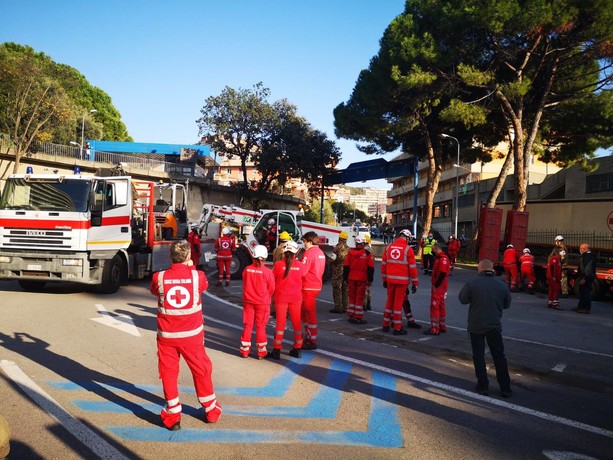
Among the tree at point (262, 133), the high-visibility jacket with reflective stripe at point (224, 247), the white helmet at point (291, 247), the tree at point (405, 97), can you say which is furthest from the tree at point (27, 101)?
the white helmet at point (291, 247)

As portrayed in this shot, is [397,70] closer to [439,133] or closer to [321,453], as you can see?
[439,133]

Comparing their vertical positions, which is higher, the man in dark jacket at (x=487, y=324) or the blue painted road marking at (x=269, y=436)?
the man in dark jacket at (x=487, y=324)

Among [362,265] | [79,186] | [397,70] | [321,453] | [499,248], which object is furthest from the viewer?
[397,70]

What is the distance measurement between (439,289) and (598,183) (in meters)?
28.7

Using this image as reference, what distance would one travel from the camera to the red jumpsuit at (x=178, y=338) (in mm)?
4586

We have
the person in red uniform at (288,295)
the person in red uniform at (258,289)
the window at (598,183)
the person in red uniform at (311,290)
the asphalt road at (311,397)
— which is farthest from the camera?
the window at (598,183)

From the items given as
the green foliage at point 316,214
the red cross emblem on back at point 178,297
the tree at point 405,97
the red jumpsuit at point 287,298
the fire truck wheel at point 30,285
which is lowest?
the fire truck wheel at point 30,285

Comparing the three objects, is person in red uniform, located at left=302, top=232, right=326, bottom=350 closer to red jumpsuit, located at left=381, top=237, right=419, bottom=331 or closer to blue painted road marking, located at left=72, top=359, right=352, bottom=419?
red jumpsuit, located at left=381, top=237, right=419, bottom=331

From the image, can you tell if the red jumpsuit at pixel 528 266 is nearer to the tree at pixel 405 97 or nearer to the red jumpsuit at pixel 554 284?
the red jumpsuit at pixel 554 284

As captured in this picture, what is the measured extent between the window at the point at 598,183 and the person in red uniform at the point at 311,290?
30.2 meters

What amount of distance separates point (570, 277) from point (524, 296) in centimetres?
170

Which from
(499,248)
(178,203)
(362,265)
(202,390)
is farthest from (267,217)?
(202,390)

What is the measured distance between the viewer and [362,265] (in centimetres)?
1023

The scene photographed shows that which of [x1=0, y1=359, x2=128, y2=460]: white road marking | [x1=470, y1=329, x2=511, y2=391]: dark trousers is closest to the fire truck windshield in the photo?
[x1=0, y1=359, x2=128, y2=460]: white road marking
